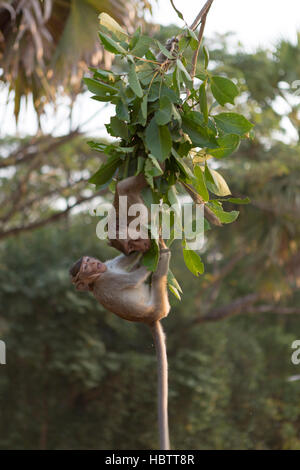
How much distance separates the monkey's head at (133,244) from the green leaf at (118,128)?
208mm

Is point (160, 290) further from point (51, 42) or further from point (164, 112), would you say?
point (51, 42)

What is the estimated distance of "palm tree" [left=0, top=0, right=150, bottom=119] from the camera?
357 cm

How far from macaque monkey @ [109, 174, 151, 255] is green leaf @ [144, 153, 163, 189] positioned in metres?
0.04

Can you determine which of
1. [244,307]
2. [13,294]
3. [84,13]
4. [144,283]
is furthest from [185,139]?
[13,294]

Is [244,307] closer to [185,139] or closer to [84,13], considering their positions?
[84,13]

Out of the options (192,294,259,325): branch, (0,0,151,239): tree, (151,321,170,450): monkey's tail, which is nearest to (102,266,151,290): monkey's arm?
(151,321,170,450): monkey's tail

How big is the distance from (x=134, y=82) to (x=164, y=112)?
0.08 m

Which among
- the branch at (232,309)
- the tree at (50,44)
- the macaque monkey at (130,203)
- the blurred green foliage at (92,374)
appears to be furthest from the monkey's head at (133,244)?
the blurred green foliage at (92,374)

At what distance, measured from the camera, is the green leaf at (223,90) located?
1.11m

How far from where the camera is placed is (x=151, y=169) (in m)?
1.09

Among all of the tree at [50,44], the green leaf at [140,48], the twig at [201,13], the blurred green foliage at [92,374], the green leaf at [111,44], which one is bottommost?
the blurred green foliage at [92,374]

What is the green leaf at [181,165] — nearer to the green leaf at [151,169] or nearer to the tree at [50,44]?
A: the green leaf at [151,169]

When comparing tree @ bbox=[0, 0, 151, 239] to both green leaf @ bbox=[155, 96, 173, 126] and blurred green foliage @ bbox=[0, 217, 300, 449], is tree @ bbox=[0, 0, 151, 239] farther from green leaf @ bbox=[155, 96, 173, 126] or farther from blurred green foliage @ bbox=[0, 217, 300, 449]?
blurred green foliage @ bbox=[0, 217, 300, 449]

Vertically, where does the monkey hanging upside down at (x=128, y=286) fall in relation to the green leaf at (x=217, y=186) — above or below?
below
